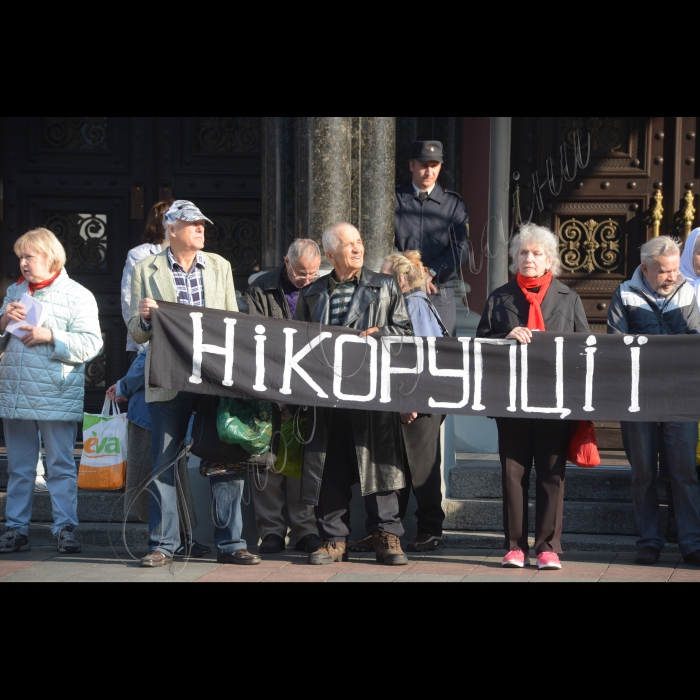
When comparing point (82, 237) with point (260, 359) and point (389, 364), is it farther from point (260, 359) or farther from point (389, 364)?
point (389, 364)

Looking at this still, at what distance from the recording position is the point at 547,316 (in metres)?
6.62

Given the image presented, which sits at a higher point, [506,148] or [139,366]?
[506,148]

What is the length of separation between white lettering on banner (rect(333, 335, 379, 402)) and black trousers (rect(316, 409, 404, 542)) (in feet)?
0.71

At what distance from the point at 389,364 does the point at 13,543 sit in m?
2.52

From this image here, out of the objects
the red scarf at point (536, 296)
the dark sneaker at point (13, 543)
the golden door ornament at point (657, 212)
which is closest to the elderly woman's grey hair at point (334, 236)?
the red scarf at point (536, 296)

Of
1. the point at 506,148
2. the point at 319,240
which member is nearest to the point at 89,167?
the point at 319,240

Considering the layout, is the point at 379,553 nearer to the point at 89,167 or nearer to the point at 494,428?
the point at 494,428

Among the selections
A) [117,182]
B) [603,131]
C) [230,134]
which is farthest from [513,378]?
[117,182]

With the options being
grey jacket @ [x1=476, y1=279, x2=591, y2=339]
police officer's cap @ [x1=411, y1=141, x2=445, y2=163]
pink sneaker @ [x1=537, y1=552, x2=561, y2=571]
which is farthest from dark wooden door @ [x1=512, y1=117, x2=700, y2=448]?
pink sneaker @ [x1=537, y1=552, x2=561, y2=571]

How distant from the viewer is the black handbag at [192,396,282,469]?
6.55m

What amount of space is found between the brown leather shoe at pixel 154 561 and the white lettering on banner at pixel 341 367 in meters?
1.35

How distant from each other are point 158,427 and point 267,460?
66 cm

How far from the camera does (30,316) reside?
22.9 feet

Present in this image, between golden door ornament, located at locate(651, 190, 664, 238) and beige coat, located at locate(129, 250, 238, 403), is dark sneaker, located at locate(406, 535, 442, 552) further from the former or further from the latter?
golden door ornament, located at locate(651, 190, 664, 238)
